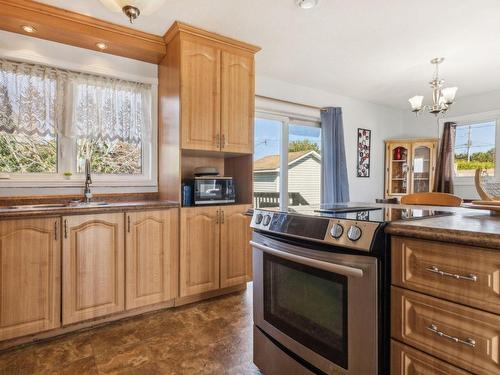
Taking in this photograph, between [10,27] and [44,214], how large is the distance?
1552 millimetres

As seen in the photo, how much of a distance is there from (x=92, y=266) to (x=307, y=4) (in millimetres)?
2518

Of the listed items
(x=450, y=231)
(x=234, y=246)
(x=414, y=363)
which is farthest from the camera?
(x=234, y=246)

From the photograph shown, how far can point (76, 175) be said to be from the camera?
8.81ft

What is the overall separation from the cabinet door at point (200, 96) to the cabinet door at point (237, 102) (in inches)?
3.0

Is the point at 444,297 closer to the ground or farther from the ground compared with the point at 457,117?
closer to the ground

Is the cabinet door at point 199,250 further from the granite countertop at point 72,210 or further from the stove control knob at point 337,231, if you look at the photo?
the stove control knob at point 337,231

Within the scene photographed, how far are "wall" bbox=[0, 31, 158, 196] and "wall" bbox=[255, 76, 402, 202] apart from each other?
55.4 inches

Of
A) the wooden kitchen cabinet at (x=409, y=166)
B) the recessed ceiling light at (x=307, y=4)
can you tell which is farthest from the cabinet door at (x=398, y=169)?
the recessed ceiling light at (x=307, y=4)

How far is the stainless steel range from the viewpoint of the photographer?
3.55ft

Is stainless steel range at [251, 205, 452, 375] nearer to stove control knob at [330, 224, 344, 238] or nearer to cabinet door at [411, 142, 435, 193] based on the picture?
stove control knob at [330, 224, 344, 238]

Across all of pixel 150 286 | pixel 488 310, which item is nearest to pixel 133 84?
pixel 150 286

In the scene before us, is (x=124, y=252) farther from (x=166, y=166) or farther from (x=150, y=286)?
(x=166, y=166)

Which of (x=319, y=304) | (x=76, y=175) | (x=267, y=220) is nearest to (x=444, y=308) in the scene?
(x=319, y=304)

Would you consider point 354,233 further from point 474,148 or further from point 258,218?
point 474,148
